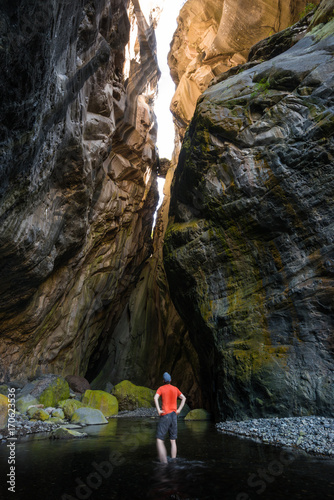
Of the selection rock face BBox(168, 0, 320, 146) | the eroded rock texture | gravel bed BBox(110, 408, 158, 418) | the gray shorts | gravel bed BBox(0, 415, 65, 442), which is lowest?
gravel bed BBox(110, 408, 158, 418)

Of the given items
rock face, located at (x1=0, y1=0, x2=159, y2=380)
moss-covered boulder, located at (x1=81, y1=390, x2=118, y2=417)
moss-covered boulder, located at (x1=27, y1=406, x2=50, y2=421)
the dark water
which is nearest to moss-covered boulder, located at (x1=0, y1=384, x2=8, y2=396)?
moss-covered boulder, located at (x1=27, y1=406, x2=50, y2=421)

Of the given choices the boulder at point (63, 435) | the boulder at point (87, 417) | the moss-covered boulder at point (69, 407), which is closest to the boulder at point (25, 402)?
the moss-covered boulder at point (69, 407)

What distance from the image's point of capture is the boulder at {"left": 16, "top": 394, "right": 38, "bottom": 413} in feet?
45.3

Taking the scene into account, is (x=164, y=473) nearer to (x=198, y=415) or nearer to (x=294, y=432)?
(x=294, y=432)

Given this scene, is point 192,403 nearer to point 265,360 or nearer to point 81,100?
point 265,360

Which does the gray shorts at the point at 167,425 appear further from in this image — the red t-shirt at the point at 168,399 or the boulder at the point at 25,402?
the boulder at the point at 25,402

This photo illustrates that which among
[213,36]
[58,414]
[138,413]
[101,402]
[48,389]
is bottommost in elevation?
[138,413]

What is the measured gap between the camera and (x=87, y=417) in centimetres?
1412

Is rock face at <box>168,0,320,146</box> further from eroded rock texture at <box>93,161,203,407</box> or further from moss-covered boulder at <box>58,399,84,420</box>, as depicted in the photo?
moss-covered boulder at <box>58,399,84,420</box>

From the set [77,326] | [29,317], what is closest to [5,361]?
[29,317]

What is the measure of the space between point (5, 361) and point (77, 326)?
6182 mm

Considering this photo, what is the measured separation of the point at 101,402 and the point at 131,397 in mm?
3303

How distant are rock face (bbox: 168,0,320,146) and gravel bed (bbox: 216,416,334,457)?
2531 cm

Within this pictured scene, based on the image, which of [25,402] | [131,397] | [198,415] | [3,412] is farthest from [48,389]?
[198,415]
